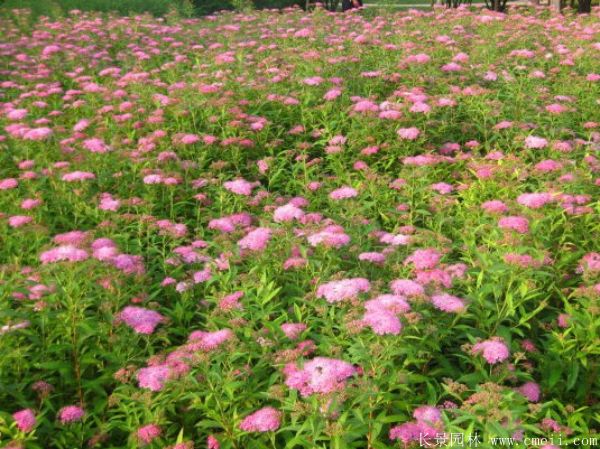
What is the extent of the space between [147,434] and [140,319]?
79 centimetres

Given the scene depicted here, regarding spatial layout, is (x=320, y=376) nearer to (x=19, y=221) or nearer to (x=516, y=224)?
(x=516, y=224)

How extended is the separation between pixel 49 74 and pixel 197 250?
17.9 feet

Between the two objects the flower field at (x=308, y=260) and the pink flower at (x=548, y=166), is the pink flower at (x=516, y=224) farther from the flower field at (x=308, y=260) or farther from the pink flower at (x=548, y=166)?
the pink flower at (x=548, y=166)

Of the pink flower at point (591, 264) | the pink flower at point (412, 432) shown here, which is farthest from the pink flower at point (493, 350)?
the pink flower at point (591, 264)

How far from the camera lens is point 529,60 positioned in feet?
24.7

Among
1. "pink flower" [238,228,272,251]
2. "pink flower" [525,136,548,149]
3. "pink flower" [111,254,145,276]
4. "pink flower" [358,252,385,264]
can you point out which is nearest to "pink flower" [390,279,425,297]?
"pink flower" [358,252,385,264]

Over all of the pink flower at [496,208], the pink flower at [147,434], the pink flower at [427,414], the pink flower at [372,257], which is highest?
the pink flower at [496,208]

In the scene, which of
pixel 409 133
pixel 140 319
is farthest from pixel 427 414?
pixel 409 133

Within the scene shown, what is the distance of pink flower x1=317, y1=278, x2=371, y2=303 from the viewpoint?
3.00m

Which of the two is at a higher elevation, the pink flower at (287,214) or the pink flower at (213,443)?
the pink flower at (287,214)

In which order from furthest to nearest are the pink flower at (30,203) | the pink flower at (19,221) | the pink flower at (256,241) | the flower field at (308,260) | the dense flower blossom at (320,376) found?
the pink flower at (30,203) → the pink flower at (19,221) → the pink flower at (256,241) → the flower field at (308,260) → the dense flower blossom at (320,376)

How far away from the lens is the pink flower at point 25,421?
8.69 feet

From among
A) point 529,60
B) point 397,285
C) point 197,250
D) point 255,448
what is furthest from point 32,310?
point 529,60

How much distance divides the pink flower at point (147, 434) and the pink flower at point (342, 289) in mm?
1039
